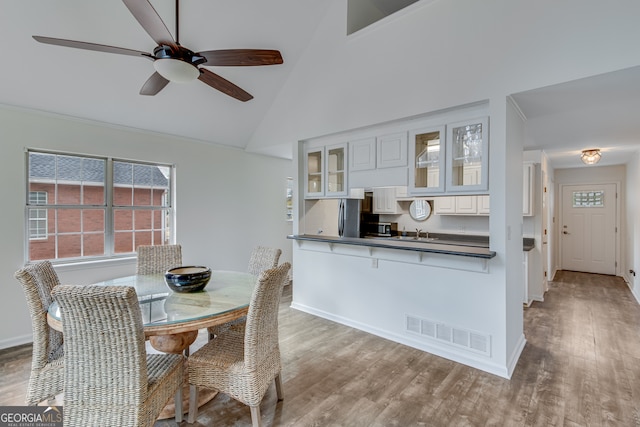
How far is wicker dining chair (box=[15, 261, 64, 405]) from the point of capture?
5.83ft

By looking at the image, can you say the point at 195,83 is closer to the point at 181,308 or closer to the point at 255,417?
the point at 181,308

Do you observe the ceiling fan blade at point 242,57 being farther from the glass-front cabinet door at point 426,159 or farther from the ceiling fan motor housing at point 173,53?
the glass-front cabinet door at point 426,159

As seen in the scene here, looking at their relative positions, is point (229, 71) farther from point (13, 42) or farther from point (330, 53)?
point (13, 42)

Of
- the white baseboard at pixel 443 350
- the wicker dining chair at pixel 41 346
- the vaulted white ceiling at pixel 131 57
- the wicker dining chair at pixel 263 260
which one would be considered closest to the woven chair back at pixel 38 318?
the wicker dining chair at pixel 41 346

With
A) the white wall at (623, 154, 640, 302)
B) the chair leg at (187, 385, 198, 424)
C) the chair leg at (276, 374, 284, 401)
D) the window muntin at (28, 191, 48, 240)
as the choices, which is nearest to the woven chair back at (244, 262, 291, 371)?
the chair leg at (276, 374, 284, 401)

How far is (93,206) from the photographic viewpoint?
3.64 m

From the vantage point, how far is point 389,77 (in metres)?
3.28

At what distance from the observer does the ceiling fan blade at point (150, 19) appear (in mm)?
1612

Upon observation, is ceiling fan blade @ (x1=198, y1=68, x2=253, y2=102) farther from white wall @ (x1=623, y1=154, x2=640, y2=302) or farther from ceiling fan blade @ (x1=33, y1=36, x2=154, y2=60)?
white wall @ (x1=623, y1=154, x2=640, y2=302)

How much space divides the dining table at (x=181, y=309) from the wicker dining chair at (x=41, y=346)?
87 millimetres

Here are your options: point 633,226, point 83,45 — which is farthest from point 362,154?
point 633,226

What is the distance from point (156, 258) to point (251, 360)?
76.3 inches

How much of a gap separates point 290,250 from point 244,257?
3.58 feet

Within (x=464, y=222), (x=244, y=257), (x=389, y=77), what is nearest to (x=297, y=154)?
(x=389, y=77)
